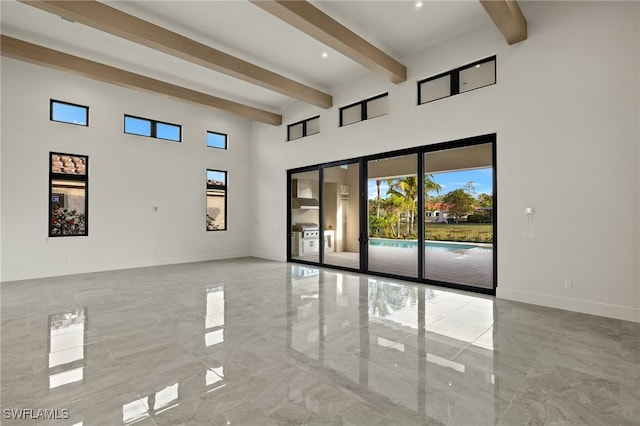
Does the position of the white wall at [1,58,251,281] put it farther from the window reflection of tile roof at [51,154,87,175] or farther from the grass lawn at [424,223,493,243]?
the grass lawn at [424,223,493,243]

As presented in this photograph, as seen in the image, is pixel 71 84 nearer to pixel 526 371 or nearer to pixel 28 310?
pixel 28 310

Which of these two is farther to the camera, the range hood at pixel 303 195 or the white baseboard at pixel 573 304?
the range hood at pixel 303 195

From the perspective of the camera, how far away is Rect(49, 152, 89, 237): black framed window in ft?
22.2

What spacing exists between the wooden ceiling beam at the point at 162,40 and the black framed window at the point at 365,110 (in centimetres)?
100

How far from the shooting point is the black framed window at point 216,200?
30.5 ft

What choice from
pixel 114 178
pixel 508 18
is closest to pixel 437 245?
pixel 508 18

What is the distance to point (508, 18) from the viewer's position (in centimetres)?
417

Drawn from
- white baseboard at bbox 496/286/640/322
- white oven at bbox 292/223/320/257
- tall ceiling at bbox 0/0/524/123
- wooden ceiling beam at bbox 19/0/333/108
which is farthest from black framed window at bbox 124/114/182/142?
white baseboard at bbox 496/286/640/322

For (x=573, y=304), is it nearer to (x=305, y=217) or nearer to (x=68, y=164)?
(x=305, y=217)

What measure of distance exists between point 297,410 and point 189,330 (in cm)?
200

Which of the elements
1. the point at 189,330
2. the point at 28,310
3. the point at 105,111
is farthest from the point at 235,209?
the point at 189,330

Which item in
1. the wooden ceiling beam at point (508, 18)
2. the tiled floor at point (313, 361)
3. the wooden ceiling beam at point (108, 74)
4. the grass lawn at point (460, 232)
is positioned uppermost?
the wooden ceiling beam at point (108, 74)

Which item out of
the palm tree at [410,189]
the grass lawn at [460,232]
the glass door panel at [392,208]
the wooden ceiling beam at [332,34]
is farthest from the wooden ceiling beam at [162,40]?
the grass lawn at [460,232]

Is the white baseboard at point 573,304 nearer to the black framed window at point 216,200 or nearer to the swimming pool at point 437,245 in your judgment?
the swimming pool at point 437,245
